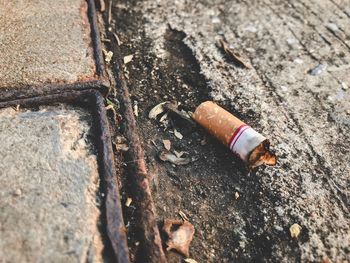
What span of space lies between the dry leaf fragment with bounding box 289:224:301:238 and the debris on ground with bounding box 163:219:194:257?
0.34 m

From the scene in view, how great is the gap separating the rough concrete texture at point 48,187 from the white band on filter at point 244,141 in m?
0.53

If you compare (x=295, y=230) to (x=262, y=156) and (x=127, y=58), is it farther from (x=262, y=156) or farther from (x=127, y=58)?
(x=127, y=58)

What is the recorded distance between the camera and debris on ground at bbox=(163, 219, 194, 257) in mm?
1219

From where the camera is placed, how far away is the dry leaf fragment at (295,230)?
1260 mm

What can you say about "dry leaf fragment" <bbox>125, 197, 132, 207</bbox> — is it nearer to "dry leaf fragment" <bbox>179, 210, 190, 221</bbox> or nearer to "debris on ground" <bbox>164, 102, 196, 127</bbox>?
"dry leaf fragment" <bbox>179, 210, 190, 221</bbox>

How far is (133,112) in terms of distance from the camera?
1621 mm

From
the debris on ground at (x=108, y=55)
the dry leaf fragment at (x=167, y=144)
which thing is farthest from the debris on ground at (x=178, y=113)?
the debris on ground at (x=108, y=55)

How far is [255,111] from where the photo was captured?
64.6 inches

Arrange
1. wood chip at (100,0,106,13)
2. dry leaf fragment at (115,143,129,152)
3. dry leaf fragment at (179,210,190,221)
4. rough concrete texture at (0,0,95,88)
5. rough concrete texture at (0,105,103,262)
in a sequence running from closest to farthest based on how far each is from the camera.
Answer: rough concrete texture at (0,105,103,262) < dry leaf fragment at (179,210,190,221) < dry leaf fragment at (115,143,129,152) < rough concrete texture at (0,0,95,88) < wood chip at (100,0,106,13)

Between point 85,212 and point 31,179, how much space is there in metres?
0.22

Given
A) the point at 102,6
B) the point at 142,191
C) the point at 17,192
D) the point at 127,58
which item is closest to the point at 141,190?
the point at 142,191

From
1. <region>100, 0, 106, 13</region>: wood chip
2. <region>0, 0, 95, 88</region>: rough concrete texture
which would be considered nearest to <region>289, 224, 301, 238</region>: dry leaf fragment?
<region>0, 0, 95, 88</region>: rough concrete texture

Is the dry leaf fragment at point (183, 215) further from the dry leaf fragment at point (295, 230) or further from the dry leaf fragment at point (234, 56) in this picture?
the dry leaf fragment at point (234, 56)

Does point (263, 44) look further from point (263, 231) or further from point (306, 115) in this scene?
point (263, 231)
